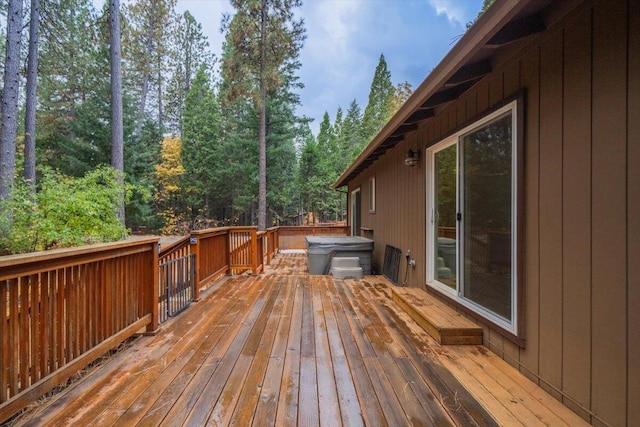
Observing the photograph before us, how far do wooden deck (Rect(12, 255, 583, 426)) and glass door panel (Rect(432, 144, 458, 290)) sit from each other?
700 millimetres

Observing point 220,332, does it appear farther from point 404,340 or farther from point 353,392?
point 404,340

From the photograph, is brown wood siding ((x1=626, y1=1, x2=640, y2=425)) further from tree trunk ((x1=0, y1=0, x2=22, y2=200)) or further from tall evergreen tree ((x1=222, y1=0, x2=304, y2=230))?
tall evergreen tree ((x1=222, y1=0, x2=304, y2=230))

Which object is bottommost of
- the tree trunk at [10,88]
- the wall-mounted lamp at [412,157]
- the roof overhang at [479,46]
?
the wall-mounted lamp at [412,157]

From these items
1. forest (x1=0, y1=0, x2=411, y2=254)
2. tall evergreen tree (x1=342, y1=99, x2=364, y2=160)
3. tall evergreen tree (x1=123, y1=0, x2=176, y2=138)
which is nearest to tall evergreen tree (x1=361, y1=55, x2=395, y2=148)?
forest (x1=0, y1=0, x2=411, y2=254)

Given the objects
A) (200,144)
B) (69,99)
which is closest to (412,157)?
(200,144)

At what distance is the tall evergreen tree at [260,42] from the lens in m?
10.4

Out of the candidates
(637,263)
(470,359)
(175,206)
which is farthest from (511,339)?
(175,206)

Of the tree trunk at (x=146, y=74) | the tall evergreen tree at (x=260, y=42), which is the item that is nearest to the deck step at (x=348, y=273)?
the tall evergreen tree at (x=260, y=42)

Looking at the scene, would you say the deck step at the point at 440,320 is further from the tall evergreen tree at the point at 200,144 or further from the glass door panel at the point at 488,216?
the tall evergreen tree at the point at 200,144

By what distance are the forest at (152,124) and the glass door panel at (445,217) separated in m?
5.34

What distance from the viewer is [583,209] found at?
1571 millimetres

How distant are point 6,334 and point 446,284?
3442 millimetres

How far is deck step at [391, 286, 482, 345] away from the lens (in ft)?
8.04

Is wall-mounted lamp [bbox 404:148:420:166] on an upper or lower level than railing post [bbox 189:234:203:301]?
upper
